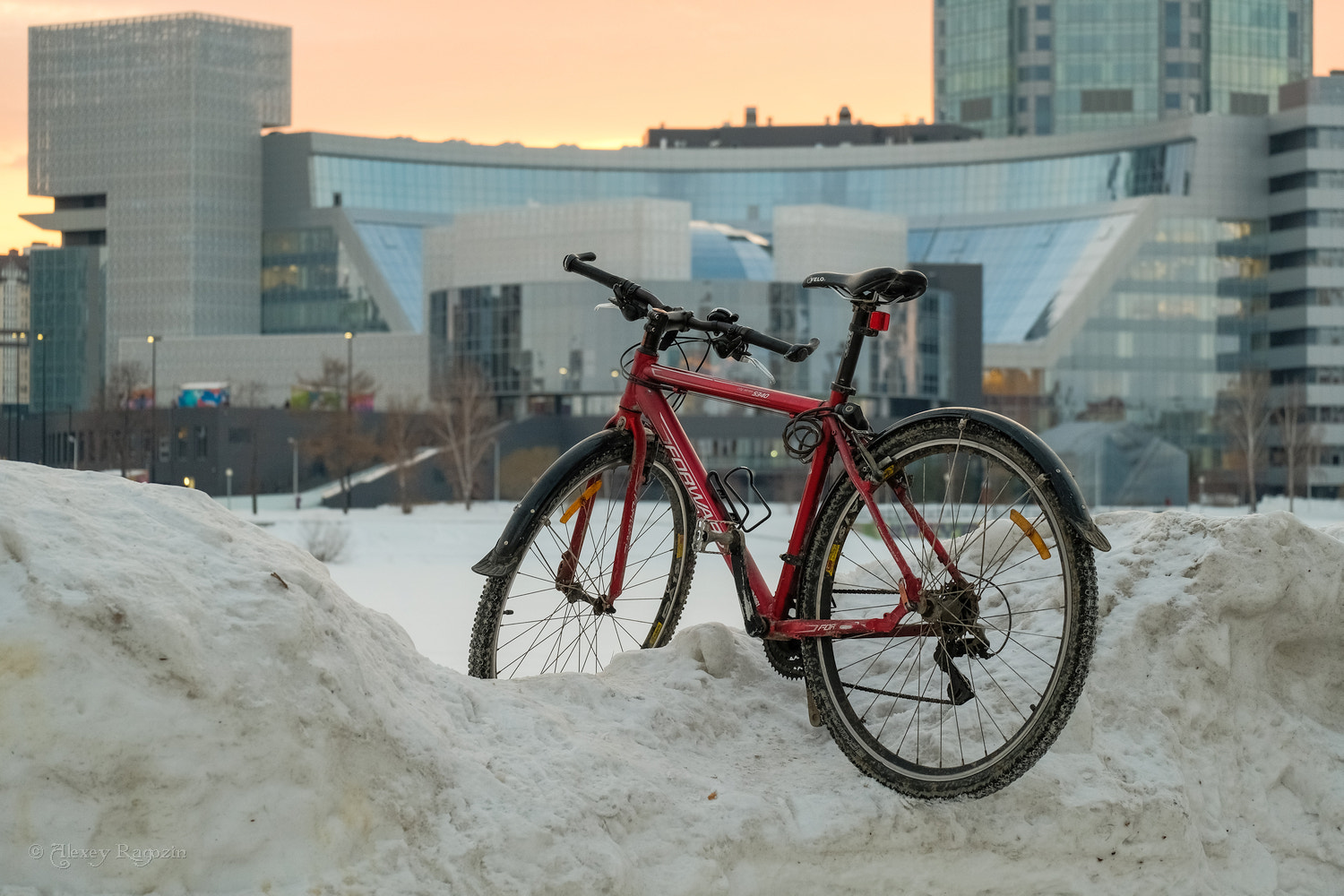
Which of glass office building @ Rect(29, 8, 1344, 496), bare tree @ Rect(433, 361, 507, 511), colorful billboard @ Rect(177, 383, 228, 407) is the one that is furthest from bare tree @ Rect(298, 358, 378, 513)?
glass office building @ Rect(29, 8, 1344, 496)

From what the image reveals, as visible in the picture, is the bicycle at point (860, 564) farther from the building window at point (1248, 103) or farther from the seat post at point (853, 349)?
the building window at point (1248, 103)

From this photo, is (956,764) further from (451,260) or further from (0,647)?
(451,260)

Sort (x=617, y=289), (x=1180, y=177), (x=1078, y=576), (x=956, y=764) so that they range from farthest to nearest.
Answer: (x=1180, y=177), (x=617, y=289), (x=956, y=764), (x=1078, y=576)

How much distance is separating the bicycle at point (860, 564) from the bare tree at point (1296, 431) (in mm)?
78637

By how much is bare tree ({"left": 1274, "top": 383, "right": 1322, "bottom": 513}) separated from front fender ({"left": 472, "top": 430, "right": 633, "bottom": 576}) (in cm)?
7889

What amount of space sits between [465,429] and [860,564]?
194 ft

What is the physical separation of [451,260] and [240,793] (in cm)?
8491

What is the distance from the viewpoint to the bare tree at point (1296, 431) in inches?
3229

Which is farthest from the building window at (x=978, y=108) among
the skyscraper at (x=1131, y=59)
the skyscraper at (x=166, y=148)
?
the skyscraper at (x=166, y=148)

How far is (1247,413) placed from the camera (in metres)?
81.4

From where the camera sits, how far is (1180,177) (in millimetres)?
98188

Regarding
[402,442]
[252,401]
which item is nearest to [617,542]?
[402,442]

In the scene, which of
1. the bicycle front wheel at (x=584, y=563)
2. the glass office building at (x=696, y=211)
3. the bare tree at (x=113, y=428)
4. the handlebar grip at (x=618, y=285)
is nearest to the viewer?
the bicycle front wheel at (x=584, y=563)

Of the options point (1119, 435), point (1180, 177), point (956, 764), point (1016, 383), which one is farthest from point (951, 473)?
point (1180, 177)
